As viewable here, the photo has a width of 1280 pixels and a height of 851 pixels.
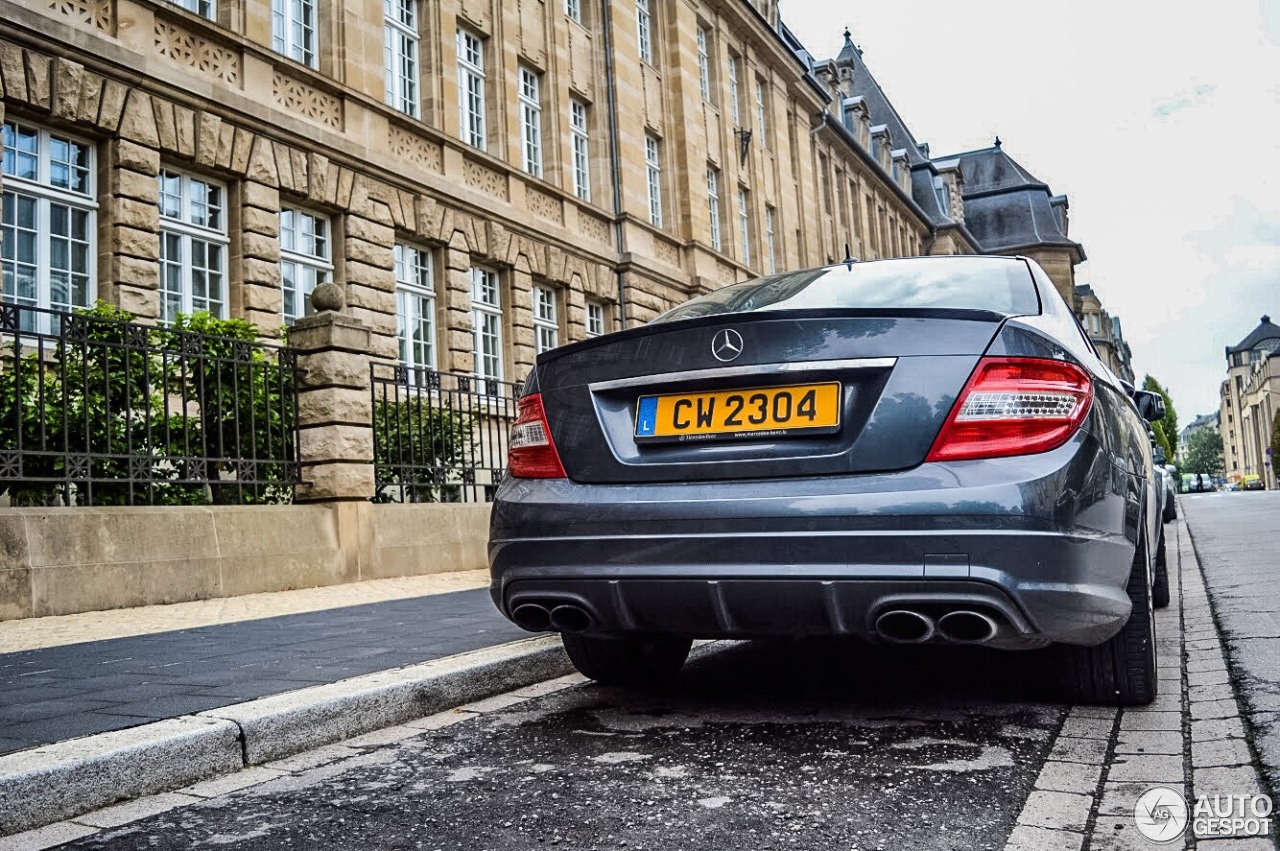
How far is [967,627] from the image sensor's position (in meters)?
3.12

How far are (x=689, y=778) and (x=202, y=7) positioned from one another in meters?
13.7

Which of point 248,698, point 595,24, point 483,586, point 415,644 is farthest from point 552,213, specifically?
point 248,698

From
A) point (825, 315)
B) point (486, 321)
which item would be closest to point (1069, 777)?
point (825, 315)

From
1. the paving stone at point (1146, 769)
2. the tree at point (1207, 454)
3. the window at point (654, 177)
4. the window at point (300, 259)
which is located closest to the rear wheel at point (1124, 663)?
the paving stone at point (1146, 769)

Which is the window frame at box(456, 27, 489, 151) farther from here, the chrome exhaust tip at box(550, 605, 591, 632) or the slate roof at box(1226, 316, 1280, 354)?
the slate roof at box(1226, 316, 1280, 354)

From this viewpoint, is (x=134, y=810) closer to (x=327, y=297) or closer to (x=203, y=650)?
(x=203, y=650)

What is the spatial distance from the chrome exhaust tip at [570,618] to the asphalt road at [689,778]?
36 cm

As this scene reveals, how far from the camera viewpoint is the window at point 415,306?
17047mm

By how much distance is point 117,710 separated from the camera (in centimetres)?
369

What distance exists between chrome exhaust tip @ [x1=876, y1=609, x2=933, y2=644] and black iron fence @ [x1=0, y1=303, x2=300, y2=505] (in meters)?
5.80

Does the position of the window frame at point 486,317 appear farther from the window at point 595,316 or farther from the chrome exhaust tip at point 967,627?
the chrome exhaust tip at point 967,627

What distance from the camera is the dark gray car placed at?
3102 mm

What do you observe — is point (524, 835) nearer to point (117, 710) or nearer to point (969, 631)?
point (969, 631)

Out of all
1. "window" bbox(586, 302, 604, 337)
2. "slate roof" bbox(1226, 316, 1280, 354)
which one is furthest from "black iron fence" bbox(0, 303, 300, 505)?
"slate roof" bbox(1226, 316, 1280, 354)
